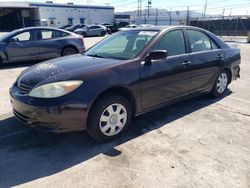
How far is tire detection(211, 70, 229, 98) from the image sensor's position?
555 cm

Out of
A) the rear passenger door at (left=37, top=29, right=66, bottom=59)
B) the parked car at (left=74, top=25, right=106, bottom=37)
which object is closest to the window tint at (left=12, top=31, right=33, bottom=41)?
the rear passenger door at (left=37, top=29, right=66, bottom=59)

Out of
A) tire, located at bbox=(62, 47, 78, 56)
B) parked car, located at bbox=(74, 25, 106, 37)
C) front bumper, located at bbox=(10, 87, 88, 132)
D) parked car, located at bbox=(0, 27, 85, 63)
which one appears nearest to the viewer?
front bumper, located at bbox=(10, 87, 88, 132)

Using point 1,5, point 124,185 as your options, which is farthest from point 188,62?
point 1,5

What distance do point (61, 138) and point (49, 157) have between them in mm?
530

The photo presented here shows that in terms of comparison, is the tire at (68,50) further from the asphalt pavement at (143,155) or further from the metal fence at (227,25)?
the metal fence at (227,25)

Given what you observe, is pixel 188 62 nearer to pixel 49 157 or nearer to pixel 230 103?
pixel 230 103

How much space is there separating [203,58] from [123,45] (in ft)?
5.33

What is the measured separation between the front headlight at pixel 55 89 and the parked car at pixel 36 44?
22.1 feet

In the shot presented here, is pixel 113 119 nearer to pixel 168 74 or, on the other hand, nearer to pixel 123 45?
pixel 168 74

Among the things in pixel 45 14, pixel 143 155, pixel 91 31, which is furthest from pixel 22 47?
pixel 45 14

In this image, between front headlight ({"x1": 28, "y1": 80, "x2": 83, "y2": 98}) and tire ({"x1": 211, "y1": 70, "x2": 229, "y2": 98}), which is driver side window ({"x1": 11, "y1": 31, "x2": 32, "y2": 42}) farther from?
tire ({"x1": 211, "y1": 70, "x2": 229, "y2": 98})

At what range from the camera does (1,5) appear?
141ft

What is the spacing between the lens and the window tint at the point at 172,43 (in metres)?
4.31

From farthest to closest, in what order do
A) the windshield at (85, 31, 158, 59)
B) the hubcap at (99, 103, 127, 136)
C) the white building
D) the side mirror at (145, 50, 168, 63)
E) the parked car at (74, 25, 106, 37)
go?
1. the white building
2. the parked car at (74, 25, 106, 37)
3. the windshield at (85, 31, 158, 59)
4. the side mirror at (145, 50, 168, 63)
5. the hubcap at (99, 103, 127, 136)
